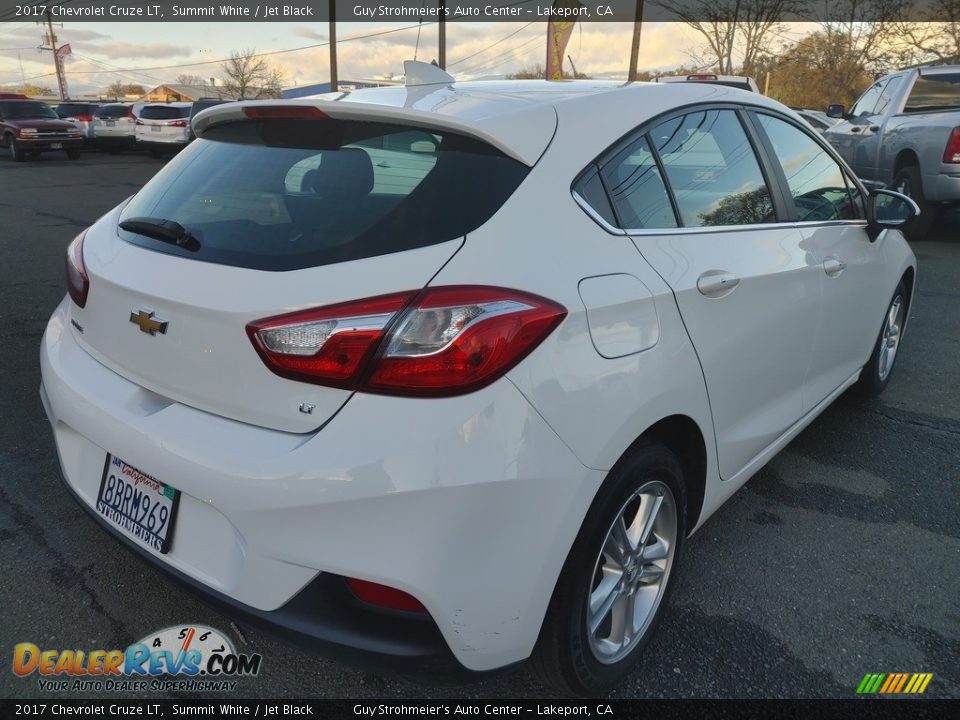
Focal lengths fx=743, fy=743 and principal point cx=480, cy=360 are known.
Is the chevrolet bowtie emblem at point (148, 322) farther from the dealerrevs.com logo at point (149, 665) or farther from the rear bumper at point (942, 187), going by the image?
the rear bumper at point (942, 187)

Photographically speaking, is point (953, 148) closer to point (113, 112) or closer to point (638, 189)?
point (638, 189)

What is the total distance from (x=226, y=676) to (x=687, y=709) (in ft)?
4.27

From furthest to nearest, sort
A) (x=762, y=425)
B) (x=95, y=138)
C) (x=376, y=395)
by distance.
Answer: (x=95, y=138)
(x=762, y=425)
(x=376, y=395)

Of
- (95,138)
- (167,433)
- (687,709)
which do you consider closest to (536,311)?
(167,433)

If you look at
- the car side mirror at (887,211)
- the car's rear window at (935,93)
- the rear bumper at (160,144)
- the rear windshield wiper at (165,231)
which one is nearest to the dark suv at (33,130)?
the rear bumper at (160,144)

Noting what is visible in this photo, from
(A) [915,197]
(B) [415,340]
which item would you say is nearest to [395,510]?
(B) [415,340]

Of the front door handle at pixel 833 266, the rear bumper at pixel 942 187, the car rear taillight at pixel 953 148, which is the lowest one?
the rear bumper at pixel 942 187

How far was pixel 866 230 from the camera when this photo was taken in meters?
3.39

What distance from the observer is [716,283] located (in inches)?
85.7

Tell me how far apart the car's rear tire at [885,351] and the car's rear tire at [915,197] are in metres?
5.17

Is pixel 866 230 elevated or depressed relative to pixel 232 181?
depressed

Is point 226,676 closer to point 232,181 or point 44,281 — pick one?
point 232,181

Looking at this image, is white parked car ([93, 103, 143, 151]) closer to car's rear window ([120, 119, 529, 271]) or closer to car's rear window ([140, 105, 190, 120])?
car's rear window ([140, 105, 190, 120])

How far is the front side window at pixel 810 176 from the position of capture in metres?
2.93
